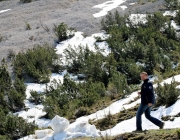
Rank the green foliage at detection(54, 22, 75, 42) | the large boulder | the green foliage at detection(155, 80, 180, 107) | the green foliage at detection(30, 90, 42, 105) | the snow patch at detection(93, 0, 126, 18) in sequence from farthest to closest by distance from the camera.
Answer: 1. the snow patch at detection(93, 0, 126, 18)
2. the green foliage at detection(54, 22, 75, 42)
3. the green foliage at detection(30, 90, 42, 105)
4. the green foliage at detection(155, 80, 180, 107)
5. the large boulder

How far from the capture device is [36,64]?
18.8 meters

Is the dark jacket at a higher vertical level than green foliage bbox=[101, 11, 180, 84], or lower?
higher

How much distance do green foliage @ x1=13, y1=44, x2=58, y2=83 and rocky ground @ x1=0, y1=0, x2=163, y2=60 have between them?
88.8 inches

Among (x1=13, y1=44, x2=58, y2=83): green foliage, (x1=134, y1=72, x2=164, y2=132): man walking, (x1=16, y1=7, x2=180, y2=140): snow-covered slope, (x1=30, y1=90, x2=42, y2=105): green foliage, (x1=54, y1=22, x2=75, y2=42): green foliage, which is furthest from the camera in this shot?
(x1=54, y1=22, x2=75, y2=42): green foliage

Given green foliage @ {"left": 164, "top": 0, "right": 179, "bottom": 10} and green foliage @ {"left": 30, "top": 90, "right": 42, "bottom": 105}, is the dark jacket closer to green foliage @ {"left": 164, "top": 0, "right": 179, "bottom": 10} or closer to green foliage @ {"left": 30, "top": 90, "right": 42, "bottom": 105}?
green foliage @ {"left": 30, "top": 90, "right": 42, "bottom": 105}

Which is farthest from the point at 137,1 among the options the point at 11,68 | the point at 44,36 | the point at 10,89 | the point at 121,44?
the point at 10,89

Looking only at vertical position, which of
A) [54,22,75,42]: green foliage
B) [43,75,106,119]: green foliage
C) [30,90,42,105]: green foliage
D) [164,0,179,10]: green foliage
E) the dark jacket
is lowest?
[30,90,42,105]: green foliage

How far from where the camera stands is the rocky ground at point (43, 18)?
2334 centimetres

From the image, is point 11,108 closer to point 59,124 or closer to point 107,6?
point 59,124

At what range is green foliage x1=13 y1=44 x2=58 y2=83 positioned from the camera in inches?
688

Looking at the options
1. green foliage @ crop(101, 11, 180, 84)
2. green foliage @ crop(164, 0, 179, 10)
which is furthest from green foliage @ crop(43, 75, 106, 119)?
green foliage @ crop(164, 0, 179, 10)

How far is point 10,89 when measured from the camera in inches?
621

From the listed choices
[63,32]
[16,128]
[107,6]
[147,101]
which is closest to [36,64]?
[63,32]

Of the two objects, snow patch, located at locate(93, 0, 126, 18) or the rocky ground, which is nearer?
the rocky ground
